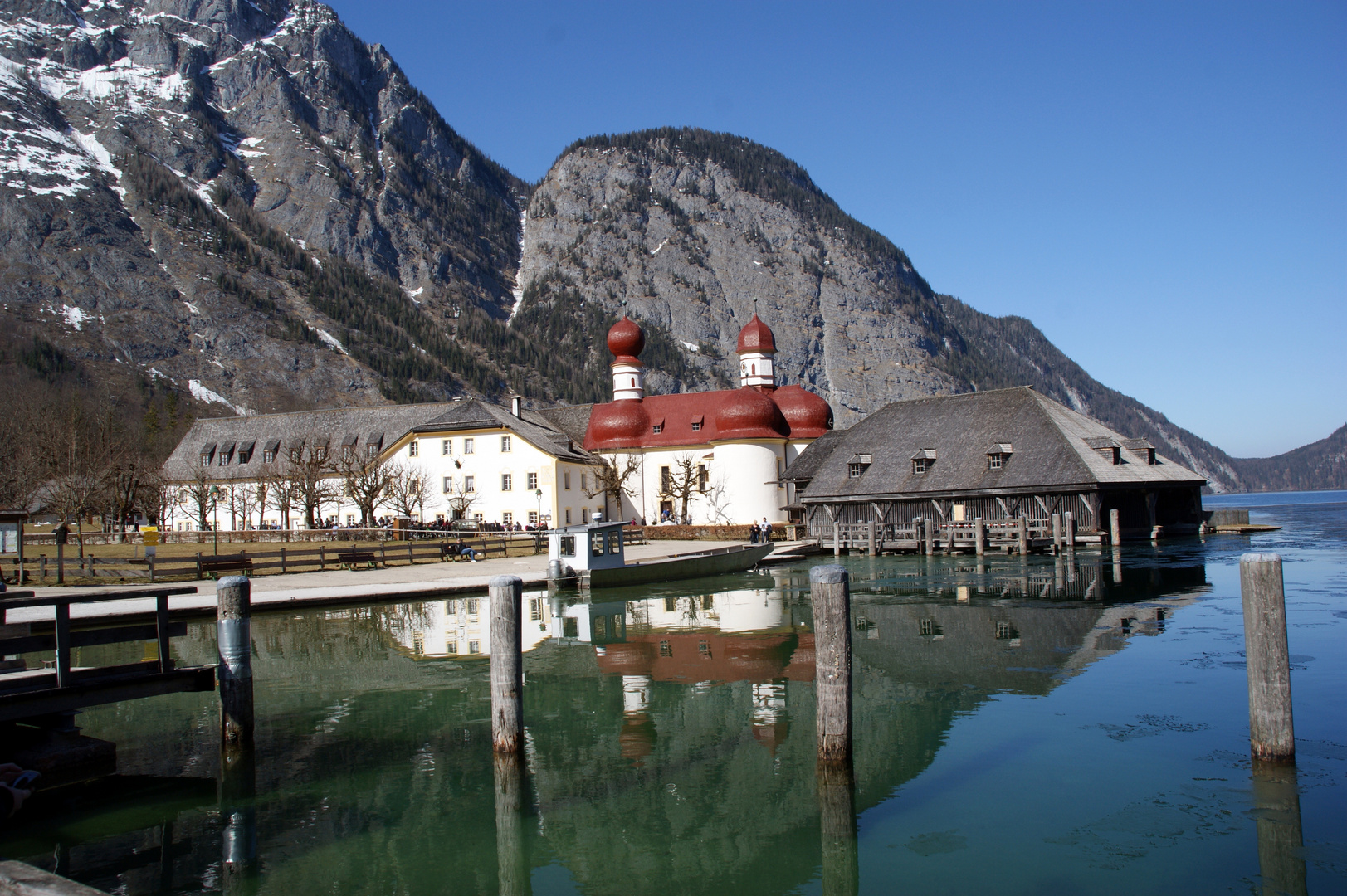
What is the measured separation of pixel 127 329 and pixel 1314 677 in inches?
7244

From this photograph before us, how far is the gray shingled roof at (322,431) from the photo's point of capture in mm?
68250

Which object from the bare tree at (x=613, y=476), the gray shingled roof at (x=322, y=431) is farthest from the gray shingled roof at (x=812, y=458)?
the gray shingled roof at (x=322, y=431)

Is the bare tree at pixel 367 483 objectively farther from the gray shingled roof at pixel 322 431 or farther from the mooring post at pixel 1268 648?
the mooring post at pixel 1268 648

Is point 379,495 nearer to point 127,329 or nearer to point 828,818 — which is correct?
point 828,818

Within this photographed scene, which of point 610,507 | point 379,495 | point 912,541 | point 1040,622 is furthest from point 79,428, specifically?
point 1040,622

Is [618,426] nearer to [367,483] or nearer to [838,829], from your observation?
[367,483]

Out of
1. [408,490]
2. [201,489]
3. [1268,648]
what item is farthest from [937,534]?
[201,489]

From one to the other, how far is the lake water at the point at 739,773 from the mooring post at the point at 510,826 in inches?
2.2

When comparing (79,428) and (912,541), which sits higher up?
(79,428)

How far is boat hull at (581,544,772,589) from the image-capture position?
33.2 metres

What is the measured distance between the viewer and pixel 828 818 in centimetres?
1017

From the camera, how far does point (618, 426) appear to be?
70750mm

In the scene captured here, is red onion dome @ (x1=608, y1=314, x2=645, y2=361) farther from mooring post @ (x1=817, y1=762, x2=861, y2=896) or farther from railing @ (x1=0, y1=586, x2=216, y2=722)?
mooring post @ (x1=817, y1=762, x2=861, y2=896)

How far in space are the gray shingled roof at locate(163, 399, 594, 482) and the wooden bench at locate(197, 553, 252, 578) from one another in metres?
31.7
